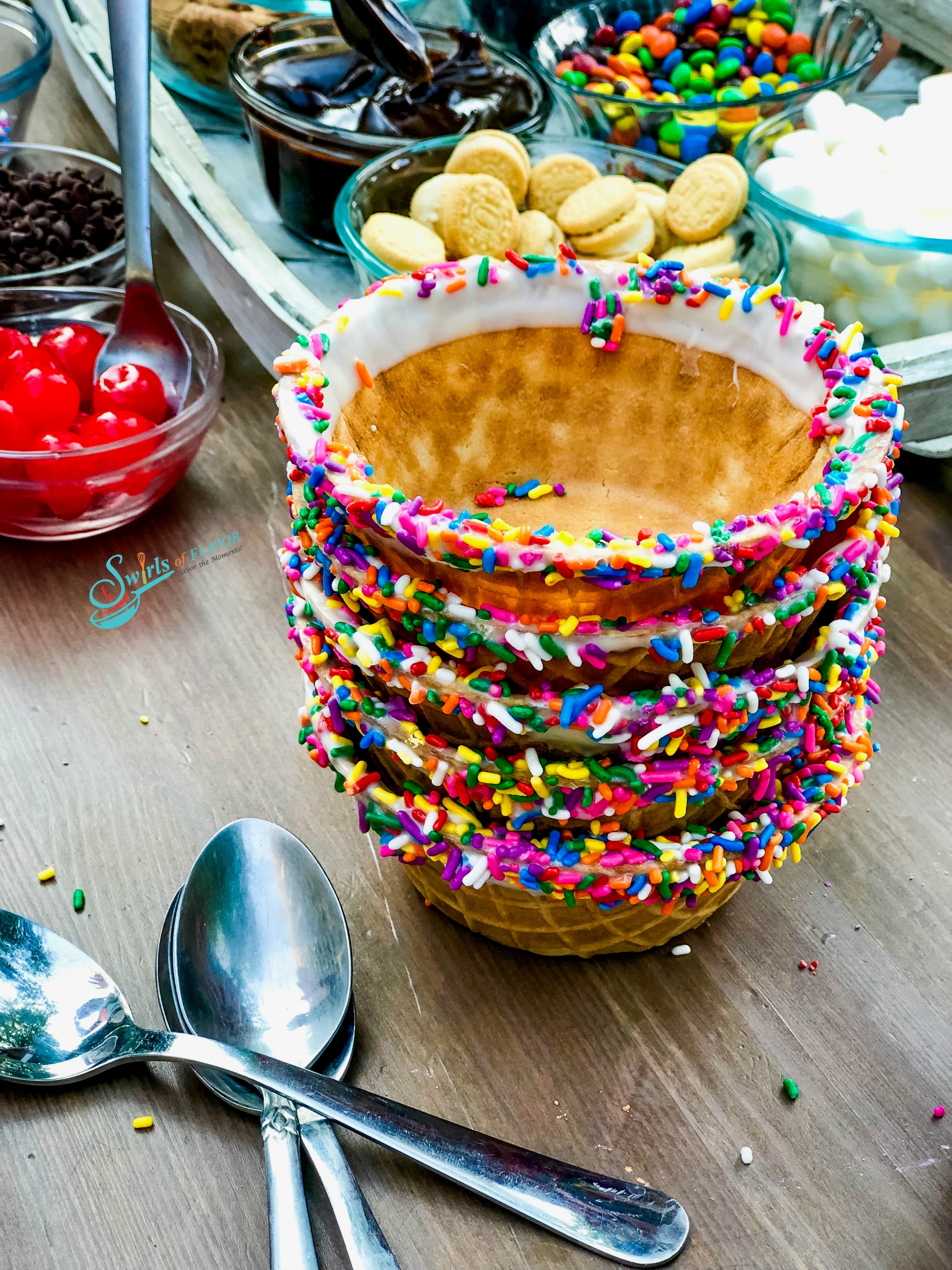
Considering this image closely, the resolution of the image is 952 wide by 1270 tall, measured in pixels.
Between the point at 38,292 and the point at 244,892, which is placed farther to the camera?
the point at 38,292

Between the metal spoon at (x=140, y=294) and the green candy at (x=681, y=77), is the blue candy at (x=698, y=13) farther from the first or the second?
the metal spoon at (x=140, y=294)

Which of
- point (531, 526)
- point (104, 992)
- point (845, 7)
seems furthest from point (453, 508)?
point (845, 7)

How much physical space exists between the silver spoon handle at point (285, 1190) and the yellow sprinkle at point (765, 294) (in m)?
0.47

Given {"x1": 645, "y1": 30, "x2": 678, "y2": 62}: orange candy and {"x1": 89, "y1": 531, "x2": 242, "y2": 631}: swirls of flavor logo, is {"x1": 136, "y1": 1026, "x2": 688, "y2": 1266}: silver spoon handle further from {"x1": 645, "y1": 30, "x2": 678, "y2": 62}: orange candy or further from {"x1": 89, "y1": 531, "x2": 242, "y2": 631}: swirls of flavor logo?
{"x1": 645, "y1": 30, "x2": 678, "y2": 62}: orange candy

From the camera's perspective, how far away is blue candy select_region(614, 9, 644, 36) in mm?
1364

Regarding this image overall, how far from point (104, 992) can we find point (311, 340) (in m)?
0.37

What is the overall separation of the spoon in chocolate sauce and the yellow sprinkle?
20.5 inches

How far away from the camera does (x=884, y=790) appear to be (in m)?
0.76

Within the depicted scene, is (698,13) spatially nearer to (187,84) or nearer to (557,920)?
(187,84)

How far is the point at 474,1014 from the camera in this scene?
2.09ft

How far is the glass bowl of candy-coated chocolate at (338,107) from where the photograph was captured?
113cm

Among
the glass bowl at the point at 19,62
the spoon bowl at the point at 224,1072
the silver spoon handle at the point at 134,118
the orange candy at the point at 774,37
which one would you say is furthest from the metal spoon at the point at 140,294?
the orange candy at the point at 774,37

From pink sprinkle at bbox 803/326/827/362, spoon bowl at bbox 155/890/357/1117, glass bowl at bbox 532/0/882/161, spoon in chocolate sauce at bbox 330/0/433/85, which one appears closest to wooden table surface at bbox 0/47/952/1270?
spoon bowl at bbox 155/890/357/1117

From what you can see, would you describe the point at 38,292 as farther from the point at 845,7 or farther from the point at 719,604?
the point at 845,7
